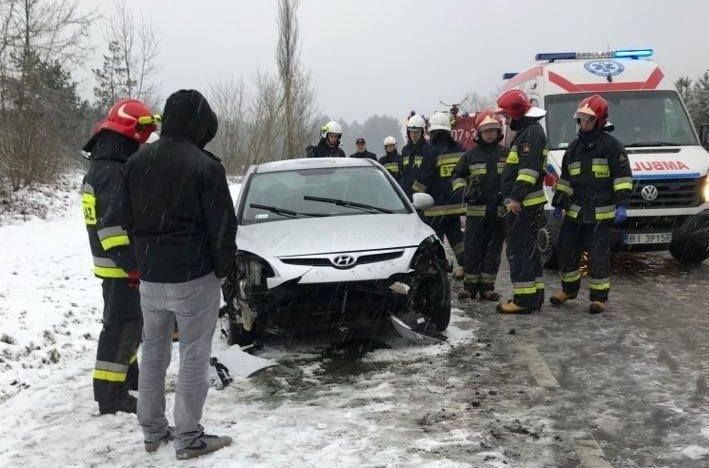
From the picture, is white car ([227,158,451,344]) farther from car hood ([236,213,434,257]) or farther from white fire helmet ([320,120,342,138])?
white fire helmet ([320,120,342,138])

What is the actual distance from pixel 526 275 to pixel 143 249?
4067 mm

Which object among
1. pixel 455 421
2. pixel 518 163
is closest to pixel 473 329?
pixel 518 163

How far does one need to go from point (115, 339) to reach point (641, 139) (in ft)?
22.4

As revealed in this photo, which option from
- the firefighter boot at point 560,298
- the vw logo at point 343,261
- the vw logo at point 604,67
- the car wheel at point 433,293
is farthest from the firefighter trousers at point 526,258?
the vw logo at point 604,67

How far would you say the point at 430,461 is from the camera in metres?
3.17

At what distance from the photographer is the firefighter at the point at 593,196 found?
20.0 feet

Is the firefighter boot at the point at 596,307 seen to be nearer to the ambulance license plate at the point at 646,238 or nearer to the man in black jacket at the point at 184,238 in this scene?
the ambulance license plate at the point at 646,238

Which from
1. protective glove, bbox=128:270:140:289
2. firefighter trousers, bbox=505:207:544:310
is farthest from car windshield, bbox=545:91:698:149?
protective glove, bbox=128:270:140:289

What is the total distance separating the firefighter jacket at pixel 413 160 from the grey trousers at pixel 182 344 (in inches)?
193

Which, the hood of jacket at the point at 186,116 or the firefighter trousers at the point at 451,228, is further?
the firefighter trousers at the point at 451,228

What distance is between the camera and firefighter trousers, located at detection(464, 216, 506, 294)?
22.6ft

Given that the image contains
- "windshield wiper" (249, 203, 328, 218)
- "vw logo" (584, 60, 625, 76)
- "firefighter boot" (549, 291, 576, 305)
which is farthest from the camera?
"vw logo" (584, 60, 625, 76)

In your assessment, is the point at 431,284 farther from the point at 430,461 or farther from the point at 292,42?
the point at 292,42

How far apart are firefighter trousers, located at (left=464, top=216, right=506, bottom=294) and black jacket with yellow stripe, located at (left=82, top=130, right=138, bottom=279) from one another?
13.3 ft
